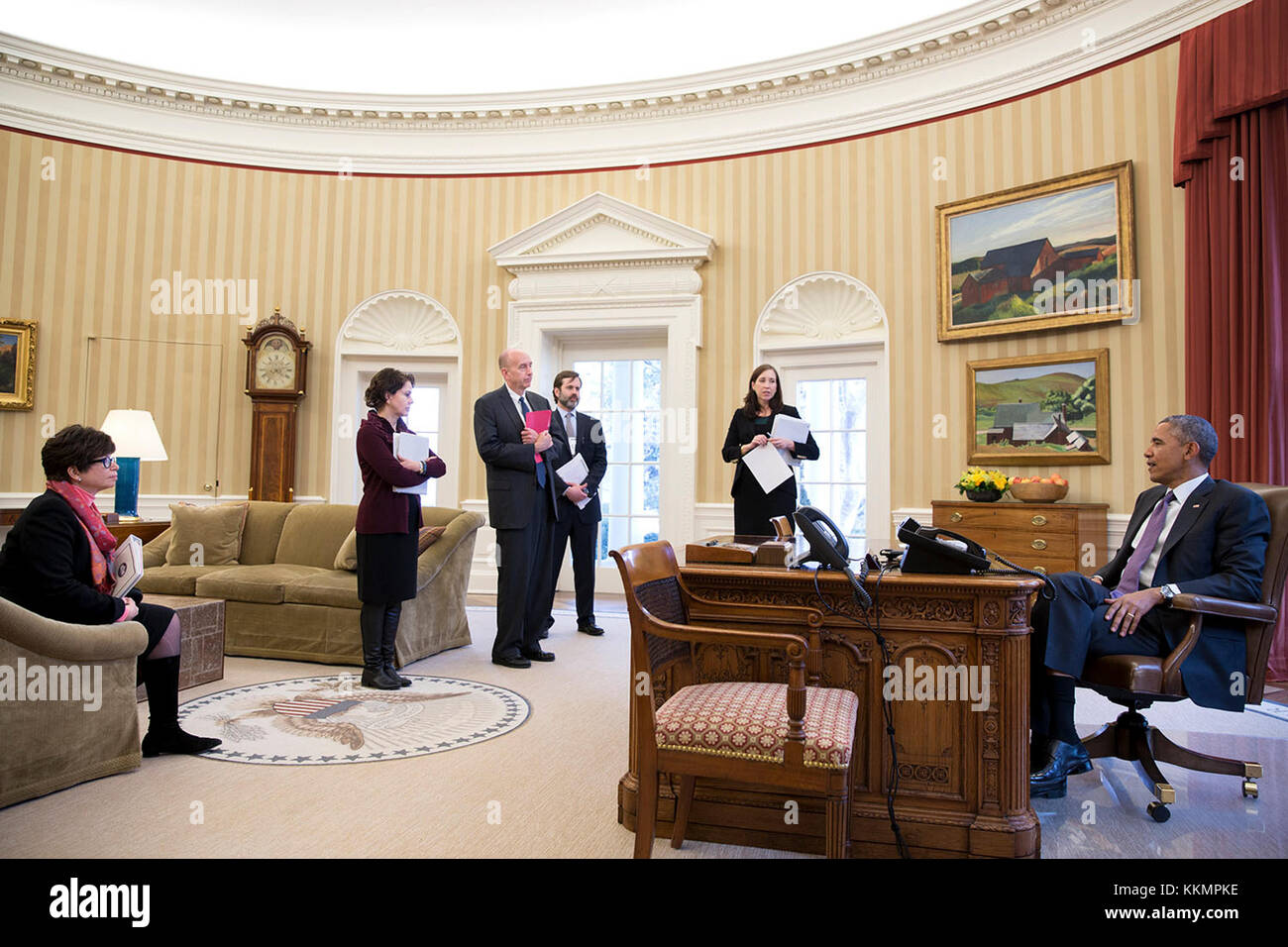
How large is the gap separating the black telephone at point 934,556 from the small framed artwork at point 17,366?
7427 millimetres

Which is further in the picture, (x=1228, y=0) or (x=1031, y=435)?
(x=1031, y=435)

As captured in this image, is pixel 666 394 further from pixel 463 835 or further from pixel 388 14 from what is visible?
pixel 463 835

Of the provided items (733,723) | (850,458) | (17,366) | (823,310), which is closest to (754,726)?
(733,723)

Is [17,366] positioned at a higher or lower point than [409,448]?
higher

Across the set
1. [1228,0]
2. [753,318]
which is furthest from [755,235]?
[1228,0]

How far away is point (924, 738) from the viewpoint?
2236 millimetres

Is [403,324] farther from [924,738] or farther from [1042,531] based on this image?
[924,738]

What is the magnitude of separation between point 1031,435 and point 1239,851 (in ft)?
12.3

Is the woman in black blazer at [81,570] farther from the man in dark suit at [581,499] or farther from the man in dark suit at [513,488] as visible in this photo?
the man in dark suit at [581,499]

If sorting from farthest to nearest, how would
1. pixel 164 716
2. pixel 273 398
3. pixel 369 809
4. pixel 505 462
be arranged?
1. pixel 273 398
2. pixel 505 462
3. pixel 164 716
4. pixel 369 809

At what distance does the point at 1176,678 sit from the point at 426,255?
660 centimetres

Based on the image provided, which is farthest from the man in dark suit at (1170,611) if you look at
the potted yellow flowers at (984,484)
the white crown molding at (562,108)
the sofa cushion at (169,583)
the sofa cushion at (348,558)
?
the sofa cushion at (169,583)
